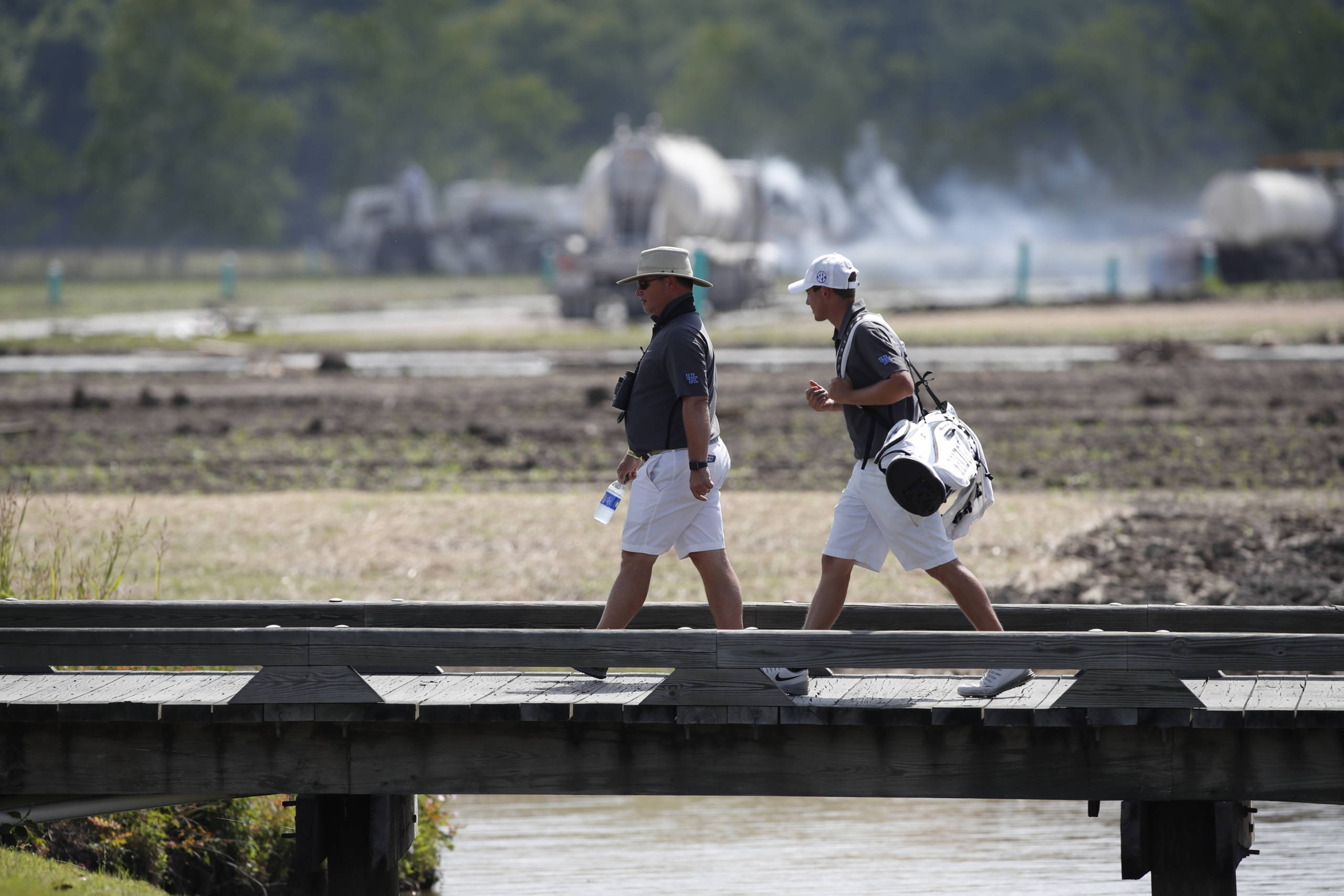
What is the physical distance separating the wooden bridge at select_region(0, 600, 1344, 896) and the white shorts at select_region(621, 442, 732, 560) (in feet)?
1.92

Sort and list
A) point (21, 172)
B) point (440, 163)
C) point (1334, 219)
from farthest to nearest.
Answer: point (440, 163) < point (21, 172) < point (1334, 219)

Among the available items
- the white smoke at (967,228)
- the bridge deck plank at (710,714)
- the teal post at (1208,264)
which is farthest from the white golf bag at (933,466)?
the teal post at (1208,264)

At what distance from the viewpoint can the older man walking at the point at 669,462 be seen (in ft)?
23.4

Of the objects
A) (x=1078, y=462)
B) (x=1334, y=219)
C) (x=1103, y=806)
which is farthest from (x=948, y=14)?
(x=1103, y=806)

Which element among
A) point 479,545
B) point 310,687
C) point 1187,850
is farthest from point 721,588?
point 479,545

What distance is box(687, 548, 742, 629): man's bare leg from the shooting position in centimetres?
720

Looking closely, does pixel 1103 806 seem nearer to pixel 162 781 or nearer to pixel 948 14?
pixel 162 781

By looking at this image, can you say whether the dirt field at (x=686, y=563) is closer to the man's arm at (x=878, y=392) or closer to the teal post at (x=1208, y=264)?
the man's arm at (x=878, y=392)

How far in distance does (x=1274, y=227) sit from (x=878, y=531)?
43.0 m

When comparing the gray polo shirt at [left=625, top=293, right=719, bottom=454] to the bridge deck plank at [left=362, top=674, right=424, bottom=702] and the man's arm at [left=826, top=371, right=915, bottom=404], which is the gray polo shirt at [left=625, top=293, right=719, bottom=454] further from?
the bridge deck plank at [left=362, top=674, right=424, bottom=702]

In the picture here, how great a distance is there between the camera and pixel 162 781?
266 inches

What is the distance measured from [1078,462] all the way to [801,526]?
444cm

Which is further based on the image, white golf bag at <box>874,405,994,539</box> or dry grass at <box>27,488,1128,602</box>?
dry grass at <box>27,488,1128,602</box>

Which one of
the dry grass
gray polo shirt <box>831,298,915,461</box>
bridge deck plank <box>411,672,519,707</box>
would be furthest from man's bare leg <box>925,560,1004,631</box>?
the dry grass
